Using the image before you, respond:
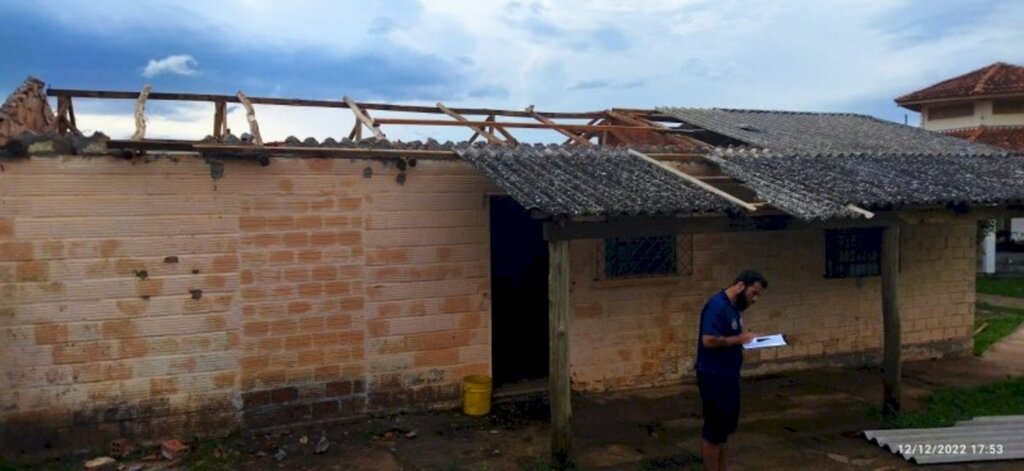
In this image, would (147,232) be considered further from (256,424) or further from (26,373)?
(256,424)

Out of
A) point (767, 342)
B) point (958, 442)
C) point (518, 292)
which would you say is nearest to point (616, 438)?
point (767, 342)

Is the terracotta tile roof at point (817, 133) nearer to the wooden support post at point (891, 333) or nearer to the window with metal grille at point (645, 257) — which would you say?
the window with metal grille at point (645, 257)

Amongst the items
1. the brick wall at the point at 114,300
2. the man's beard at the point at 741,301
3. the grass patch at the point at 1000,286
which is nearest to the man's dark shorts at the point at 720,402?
the man's beard at the point at 741,301

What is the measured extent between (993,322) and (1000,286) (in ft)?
22.5

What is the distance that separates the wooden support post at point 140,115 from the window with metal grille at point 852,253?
27.3ft

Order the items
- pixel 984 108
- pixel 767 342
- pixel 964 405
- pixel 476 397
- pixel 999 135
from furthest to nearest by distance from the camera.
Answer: pixel 984 108
pixel 999 135
pixel 964 405
pixel 476 397
pixel 767 342

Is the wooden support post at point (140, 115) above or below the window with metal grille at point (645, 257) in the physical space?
above

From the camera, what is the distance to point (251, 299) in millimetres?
7309

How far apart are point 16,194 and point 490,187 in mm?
4372

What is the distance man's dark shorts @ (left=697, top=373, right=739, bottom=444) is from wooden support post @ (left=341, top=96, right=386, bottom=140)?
422 cm

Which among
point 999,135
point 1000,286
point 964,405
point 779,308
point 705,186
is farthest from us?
point 999,135

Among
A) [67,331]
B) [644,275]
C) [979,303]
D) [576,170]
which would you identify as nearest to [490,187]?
[576,170]

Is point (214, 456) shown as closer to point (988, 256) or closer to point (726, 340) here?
point (726, 340)

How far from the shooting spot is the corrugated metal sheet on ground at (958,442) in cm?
677
